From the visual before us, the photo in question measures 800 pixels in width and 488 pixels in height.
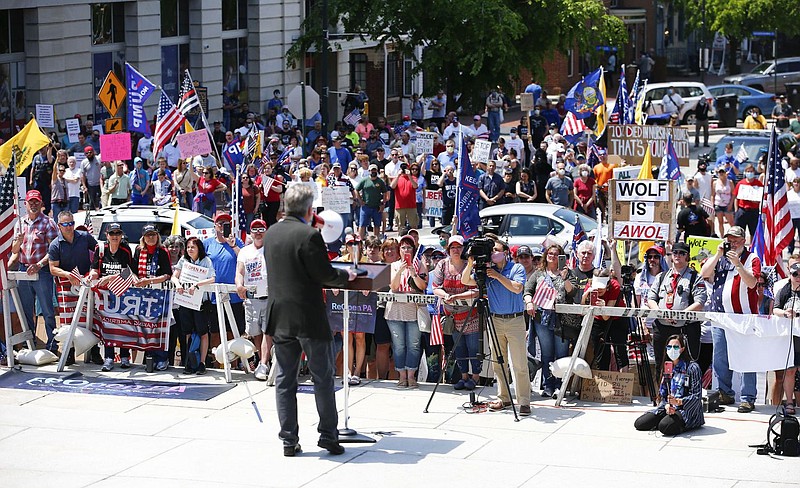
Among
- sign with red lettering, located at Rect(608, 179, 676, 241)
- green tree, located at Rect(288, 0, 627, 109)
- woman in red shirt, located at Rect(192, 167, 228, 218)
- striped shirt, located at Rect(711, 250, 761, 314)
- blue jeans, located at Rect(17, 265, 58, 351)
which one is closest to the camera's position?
striped shirt, located at Rect(711, 250, 761, 314)

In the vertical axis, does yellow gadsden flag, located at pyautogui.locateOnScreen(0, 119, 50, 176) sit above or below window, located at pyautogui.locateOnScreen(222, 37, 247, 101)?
below

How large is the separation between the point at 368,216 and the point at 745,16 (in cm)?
3610

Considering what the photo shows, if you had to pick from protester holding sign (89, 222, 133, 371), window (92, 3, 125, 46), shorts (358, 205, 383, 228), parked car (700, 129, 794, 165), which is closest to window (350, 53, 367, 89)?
window (92, 3, 125, 46)

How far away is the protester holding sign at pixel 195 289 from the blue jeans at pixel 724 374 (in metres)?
5.09

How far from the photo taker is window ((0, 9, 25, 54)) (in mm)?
32344

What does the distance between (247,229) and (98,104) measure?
13.4 m

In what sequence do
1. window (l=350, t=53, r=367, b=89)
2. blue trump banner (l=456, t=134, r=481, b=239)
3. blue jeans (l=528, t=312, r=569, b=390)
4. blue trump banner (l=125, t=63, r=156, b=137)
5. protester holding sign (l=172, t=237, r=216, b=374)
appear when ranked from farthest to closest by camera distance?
1. window (l=350, t=53, r=367, b=89)
2. blue trump banner (l=125, t=63, r=156, b=137)
3. blue trump banner (l=456, t=134, r=481, b=239)
4. protester holding sign (l=172, t=237, r=216, b=374)
5. blue jeans (l=528, t=312, r=569, b=390)

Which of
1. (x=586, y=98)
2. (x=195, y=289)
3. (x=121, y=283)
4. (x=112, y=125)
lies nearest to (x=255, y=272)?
(x=195, y=289)

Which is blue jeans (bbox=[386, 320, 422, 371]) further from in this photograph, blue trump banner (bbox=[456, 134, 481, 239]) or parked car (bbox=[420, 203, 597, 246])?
parked car (bbox=[420, 203, 597, 246])

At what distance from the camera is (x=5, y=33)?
107 feet

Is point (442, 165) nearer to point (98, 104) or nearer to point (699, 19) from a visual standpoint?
point (98, 104)

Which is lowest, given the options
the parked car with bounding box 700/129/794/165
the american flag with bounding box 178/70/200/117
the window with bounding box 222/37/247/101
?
the parked car with bounding box 700/129/794/165

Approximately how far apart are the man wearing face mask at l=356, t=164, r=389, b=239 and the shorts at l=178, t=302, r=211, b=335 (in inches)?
420

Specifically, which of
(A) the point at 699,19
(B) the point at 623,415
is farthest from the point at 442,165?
(A) the point at 699,19
